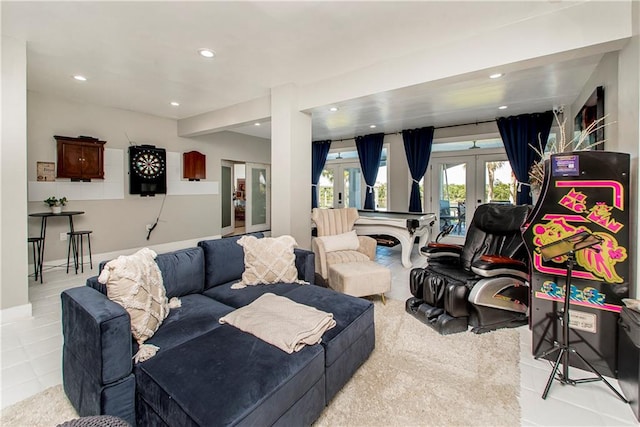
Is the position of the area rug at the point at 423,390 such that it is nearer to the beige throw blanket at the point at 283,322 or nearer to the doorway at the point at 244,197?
the beige throw blanket at the point at 283,322

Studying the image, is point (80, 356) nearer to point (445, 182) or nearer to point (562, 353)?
point (562, 353)

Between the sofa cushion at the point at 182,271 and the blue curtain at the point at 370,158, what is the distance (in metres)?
5.32

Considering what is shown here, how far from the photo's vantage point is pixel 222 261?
254 centimetres

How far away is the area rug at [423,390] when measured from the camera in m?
1.62

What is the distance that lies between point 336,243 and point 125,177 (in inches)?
171

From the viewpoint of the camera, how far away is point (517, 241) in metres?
2.77

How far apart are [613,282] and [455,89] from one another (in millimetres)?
2987

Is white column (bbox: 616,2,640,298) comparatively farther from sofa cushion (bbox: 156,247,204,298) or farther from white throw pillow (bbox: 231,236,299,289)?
sofa cushion (bbox: 156,247,204,298)

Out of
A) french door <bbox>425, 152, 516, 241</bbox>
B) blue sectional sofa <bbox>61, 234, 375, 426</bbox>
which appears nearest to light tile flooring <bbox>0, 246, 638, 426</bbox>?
blue sectional sofa <bbox>61, 234, 375, 426</bbox>

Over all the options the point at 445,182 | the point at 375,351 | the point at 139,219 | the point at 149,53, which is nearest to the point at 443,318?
the point at 375,351

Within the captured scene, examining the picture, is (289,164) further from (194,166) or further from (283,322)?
(194,166)

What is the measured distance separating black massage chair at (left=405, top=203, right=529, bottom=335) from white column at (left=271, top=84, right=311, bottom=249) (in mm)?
1682

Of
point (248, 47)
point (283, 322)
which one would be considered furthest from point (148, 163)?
point (283, 322)

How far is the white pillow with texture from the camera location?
367cm
